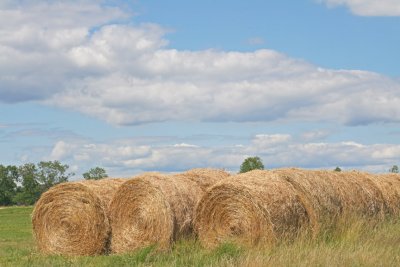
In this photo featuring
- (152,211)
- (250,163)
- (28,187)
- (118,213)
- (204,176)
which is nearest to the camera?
(152,211)

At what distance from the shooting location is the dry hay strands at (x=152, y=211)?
1300cm

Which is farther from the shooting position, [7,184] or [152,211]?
[7,184]

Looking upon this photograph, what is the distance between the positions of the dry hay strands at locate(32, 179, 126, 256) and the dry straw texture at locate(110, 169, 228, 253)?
0.32 meters

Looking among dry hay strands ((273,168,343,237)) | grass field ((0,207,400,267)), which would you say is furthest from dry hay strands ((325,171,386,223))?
grass field ((0,207,400,267))

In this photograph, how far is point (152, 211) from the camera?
13.2 m

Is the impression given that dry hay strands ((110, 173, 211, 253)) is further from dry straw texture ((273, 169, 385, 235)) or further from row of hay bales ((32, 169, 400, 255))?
dry straw texture ((273, 169, 385, 235))

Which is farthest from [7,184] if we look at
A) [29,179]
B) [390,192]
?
[390,192]

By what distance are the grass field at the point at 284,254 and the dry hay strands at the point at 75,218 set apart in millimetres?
550

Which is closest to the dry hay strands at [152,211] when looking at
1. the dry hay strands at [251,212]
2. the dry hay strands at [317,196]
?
the dry hay strands at [251,212]

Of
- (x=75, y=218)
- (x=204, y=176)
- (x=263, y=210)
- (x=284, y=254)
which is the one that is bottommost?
(x=284, y=254)

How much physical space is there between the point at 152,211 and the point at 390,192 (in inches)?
292

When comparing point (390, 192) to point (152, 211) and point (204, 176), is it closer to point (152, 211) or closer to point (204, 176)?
point (204, 176)

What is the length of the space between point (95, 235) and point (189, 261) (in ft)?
12.5

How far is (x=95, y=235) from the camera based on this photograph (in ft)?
45.9
